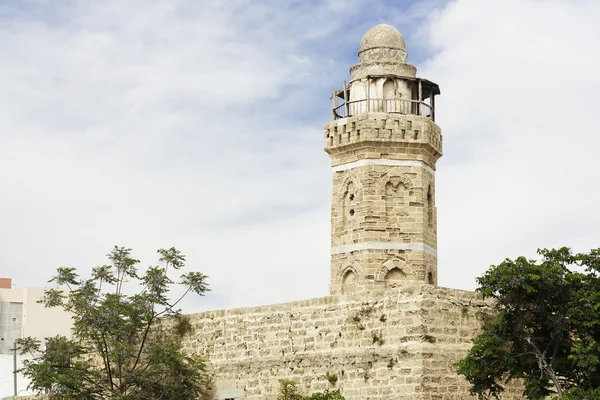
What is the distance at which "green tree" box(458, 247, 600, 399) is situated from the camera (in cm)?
1802

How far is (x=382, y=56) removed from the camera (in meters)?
30.2

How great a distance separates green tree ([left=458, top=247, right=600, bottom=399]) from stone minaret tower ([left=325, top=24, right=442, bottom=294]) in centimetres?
942

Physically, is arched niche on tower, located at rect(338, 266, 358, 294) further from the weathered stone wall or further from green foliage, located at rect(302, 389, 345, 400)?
green foliage, located at rect(302, 389, 345, 400)

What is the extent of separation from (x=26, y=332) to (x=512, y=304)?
48.2 metres

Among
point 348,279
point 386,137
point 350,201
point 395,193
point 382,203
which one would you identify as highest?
point 386,137

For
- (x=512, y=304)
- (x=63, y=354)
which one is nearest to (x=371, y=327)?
(x=512, y=304)

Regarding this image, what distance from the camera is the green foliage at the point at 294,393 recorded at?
1970 cm

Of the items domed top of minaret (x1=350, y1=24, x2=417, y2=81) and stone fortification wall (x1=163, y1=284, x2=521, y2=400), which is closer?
stone fortification wall (x1=163, y1=284, x2=521, y2=400)

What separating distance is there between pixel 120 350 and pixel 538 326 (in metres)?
9.14

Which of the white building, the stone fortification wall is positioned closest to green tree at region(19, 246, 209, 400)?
the stone fortification wall

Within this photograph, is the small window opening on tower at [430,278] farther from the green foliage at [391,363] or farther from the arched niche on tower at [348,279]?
the green foliage at [391,363]

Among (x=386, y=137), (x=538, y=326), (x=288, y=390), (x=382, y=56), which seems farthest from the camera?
(x=382, y=56)

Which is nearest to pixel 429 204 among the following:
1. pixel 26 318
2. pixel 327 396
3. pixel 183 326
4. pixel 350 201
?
pixel 350 201

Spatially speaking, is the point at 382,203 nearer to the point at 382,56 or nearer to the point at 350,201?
the point at 350,201
